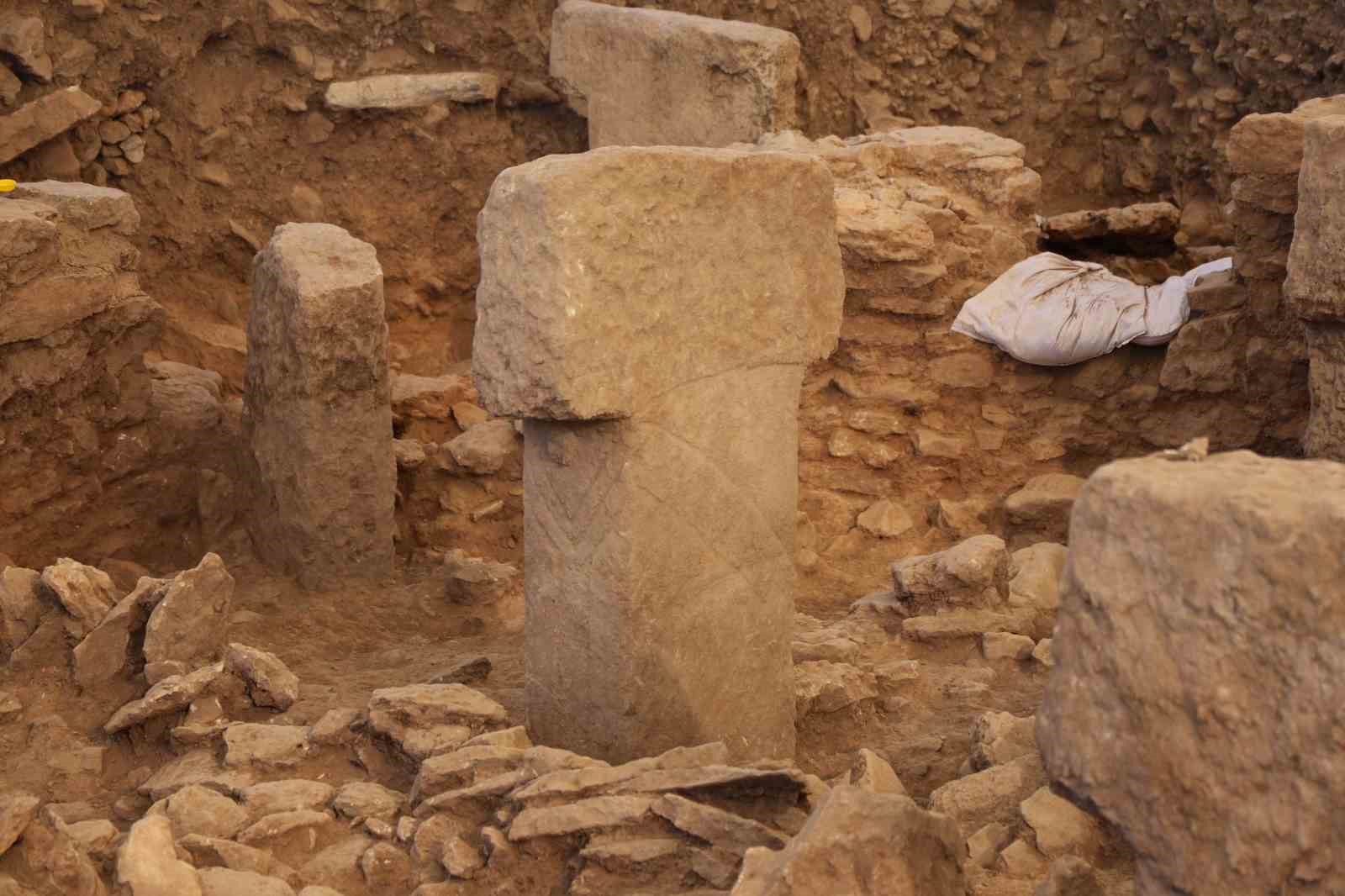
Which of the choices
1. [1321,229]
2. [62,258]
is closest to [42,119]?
[62,258]

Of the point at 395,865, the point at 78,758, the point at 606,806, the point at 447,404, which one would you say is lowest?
the point at 447,404

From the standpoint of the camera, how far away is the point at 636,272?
381 cm

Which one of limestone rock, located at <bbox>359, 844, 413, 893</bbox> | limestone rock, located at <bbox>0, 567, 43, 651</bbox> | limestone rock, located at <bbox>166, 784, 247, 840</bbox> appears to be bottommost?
limestone rock, located at <bbox>0, 567, 43, 651</bbox>

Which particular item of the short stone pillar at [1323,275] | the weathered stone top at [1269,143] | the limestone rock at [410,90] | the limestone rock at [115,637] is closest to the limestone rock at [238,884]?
the limestone rock at [115,637]

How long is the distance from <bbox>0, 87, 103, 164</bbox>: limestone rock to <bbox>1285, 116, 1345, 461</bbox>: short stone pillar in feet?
23.5

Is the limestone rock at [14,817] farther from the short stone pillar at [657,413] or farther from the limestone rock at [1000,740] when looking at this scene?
the limestone rock at [1000,740]

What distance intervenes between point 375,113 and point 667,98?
2.62 meters

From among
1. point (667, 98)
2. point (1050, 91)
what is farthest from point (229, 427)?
point (1050, 91)

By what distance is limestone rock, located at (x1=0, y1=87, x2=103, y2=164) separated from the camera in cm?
923

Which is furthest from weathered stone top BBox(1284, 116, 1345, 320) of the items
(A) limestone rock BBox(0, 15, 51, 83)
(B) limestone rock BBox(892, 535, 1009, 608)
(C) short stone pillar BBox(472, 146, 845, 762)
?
(A) limestone rock BBox(0, 15, 51, 83)

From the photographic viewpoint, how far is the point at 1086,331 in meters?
6.70

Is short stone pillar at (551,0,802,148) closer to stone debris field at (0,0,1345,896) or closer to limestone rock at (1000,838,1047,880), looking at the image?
stone debris field at (0,0,1345,896)

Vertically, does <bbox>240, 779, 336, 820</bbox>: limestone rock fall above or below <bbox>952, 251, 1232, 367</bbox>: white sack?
below

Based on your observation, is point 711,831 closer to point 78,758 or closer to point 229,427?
point 78,758
